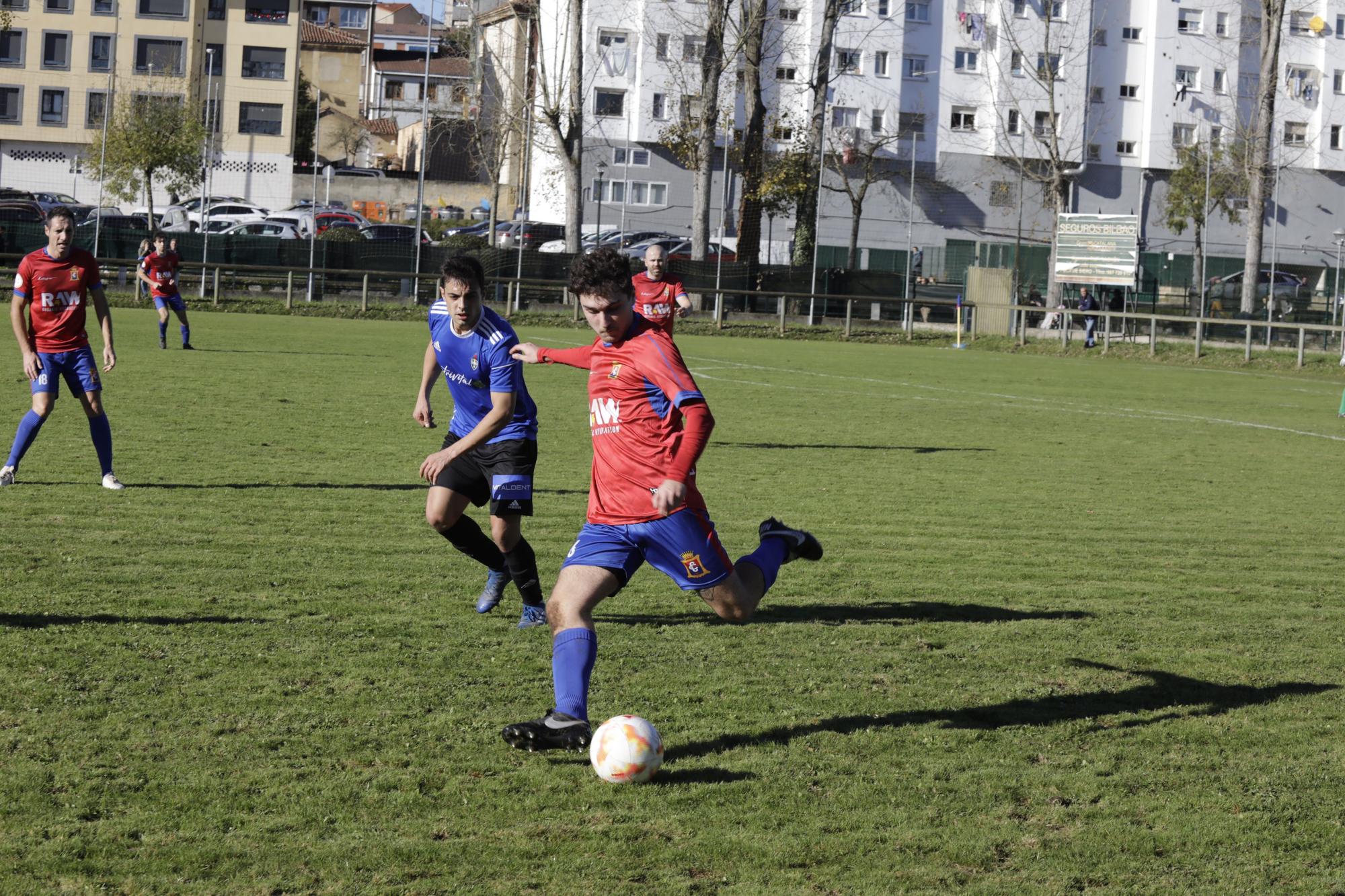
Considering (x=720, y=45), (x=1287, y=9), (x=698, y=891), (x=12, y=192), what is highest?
(x=1287, y=9)

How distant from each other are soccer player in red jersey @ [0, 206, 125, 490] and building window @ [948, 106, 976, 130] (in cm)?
5910

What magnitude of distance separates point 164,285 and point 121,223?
23.1 m

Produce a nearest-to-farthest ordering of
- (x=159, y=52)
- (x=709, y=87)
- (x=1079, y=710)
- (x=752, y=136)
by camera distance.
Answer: (x=1079, y=710)
(x=709, y=87)
(x=752, y=136)
(x=159, y=52)

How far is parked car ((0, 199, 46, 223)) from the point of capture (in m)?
43.3

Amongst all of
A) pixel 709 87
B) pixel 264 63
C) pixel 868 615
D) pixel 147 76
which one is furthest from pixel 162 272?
pixel 264 63

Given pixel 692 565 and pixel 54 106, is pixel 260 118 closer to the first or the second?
pixel 54 106

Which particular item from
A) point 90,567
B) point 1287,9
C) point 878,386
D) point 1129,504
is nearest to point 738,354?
point 878,386

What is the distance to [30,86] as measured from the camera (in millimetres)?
65938

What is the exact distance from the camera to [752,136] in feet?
140

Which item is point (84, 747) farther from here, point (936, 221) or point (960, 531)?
point (936, 221)

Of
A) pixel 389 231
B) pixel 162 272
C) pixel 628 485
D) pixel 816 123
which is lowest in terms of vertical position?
pixel 628 485

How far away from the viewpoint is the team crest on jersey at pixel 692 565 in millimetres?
5254

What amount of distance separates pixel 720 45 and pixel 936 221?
27.4 metres

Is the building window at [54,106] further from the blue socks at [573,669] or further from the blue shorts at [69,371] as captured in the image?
the blue socks at [573,669]
